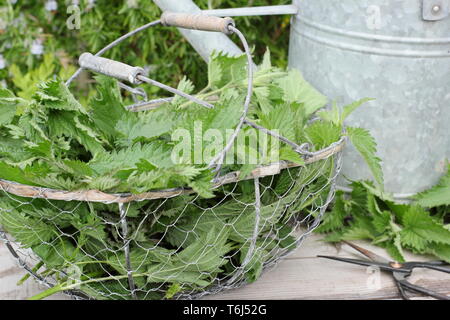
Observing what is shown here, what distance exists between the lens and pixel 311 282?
0.95 metres

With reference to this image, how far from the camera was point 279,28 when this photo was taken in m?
1.60

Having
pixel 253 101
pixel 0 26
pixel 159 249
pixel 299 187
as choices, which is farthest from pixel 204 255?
pixel 0 26

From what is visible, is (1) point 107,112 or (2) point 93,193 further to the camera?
(1) point 107,112

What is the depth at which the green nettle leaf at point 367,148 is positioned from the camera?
90 centimetres

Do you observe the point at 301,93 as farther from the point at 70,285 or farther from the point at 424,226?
the point at 70,285

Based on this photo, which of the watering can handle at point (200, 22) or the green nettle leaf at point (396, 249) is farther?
the green nettle leaf at point (396, 249)

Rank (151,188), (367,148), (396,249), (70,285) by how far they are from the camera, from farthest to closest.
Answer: (396,249), (367,148), (70,285), (151,188)

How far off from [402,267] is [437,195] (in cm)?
17

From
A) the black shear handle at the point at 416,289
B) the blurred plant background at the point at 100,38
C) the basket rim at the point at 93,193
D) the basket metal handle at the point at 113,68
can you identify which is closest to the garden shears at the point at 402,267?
the black shear handle at the point at 416,289

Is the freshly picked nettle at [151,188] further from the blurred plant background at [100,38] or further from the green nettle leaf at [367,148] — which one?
the blurred plant background at [100,38]

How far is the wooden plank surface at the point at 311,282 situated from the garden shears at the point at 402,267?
1cm

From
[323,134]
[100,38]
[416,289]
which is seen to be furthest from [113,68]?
[100,38]
